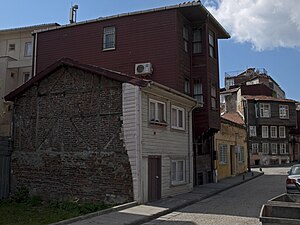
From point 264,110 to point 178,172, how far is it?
3610 cm

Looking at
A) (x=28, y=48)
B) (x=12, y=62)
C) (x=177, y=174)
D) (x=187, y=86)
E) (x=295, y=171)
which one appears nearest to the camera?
(x=295, y=171)

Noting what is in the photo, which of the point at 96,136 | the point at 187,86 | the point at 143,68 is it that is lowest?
the point at 96,136

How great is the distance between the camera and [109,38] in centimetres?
2141

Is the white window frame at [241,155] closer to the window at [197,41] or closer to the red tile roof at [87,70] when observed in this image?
the window at [197,41]

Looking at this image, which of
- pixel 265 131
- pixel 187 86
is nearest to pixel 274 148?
pixel 265 131

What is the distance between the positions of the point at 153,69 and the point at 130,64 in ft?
4.78

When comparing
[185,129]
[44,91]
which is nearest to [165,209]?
[185,129]

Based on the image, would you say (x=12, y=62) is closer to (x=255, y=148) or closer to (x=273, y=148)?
(x=255, y=148)

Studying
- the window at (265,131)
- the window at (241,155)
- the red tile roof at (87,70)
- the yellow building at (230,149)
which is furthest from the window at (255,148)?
the red tile roof at (87,70)

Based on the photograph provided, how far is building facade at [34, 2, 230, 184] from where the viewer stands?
773 inches

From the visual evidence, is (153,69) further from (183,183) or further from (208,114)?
(183,183)

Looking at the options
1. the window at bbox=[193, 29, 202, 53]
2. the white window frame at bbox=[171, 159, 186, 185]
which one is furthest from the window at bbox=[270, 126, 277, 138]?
the white window frame at bbox=[171, 159, 186, 185]

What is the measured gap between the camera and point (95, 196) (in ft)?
48.7

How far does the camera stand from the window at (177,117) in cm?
1739
